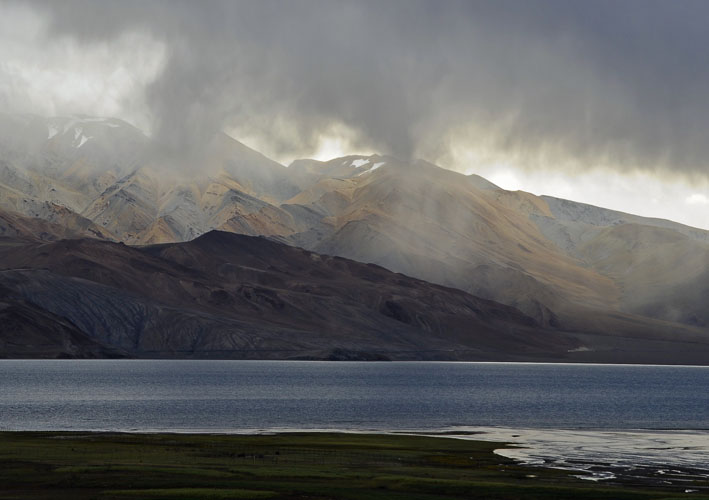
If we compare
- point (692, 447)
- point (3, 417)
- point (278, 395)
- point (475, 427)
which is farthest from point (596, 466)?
point (278, 395)

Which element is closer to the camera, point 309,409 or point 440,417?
point 440,417

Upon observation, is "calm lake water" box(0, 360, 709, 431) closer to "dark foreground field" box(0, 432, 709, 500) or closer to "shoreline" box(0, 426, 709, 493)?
"shoreline" box(0, 426, 709, 493)

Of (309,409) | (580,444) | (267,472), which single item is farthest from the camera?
(309,409)

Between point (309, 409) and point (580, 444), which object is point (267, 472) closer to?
point (580, 444)

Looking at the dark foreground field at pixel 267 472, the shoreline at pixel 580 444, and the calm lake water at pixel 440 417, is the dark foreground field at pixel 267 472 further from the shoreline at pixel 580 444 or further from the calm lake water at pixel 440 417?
the calm lake water at pixel 440 417

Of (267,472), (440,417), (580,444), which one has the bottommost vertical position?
(267,472)

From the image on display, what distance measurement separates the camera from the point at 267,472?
67688 millimetres

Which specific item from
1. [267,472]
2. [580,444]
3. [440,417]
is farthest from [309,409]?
[267,472]

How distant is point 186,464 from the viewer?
234ft

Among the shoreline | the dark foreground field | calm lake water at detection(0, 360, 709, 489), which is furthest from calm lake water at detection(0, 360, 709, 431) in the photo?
the dark foreground field

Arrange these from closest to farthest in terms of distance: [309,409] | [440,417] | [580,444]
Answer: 1. [580,444]
2. [440,417]
3. [309,409]

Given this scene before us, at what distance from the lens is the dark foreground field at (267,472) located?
58.8 metres

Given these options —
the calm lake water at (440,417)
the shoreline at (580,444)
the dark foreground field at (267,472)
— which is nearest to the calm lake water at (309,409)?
the calm lake water at (440,417)

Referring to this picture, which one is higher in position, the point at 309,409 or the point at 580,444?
the point at 309,409
